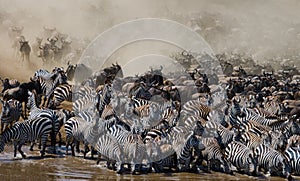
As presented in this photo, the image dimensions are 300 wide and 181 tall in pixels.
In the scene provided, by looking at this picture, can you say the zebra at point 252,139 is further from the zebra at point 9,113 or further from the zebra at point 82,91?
the zebra at point 9,113

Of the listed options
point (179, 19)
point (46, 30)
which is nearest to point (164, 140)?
point (46, 30)

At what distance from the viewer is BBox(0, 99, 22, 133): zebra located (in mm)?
16844

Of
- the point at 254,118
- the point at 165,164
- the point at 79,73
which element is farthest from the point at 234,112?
the point at 79,73

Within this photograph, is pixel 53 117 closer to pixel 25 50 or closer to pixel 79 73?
pixel 79 73

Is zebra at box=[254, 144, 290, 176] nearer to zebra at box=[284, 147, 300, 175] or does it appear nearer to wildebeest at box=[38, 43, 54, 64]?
zebra at box=[284, 147, 300, 175]

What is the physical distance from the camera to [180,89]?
23.0 metres

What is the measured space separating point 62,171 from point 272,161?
470cm

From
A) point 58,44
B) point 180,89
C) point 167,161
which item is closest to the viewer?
point 167,161

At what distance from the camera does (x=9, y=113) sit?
1691cm

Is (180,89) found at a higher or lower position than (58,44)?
lower

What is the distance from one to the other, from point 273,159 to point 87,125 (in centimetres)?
433

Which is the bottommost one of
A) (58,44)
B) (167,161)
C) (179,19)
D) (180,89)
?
(167,161)

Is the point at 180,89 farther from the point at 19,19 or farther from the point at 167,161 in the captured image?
the point at 19,19

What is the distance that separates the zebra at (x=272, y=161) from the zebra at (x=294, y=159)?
25cm
